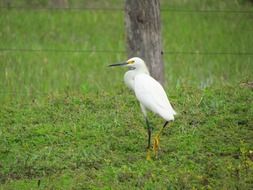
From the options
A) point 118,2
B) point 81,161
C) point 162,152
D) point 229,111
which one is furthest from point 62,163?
point 118,2

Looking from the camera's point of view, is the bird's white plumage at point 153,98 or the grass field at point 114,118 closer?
the grass field at point 114,118

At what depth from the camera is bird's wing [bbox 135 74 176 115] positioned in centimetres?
667

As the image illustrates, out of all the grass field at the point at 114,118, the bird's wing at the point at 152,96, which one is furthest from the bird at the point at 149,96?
the grass field at the point at 114,118

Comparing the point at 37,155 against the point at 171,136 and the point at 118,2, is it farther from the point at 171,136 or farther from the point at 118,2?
the point at 118,2

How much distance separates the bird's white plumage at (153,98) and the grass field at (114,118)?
1.54 ft

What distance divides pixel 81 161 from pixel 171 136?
109 centimetres

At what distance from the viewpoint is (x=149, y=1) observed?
859 cm

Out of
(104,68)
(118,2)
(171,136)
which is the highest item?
(118,2)

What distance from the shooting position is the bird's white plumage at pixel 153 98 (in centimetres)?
662

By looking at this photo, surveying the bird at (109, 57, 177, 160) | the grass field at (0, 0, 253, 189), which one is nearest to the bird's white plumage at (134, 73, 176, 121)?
the bird at (109, 57, 177, 160)

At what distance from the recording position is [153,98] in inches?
265

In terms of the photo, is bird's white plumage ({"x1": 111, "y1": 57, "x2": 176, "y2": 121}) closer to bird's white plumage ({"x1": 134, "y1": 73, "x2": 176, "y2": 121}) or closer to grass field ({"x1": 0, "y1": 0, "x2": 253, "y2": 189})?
bird's white plumage ({"x1": 134, "y1": 73, "x2": 176, "y2": 121})

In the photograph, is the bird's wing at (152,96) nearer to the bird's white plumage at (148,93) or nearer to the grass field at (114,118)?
the bird's white plumage at (148,93)

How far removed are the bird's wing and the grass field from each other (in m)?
0.49
